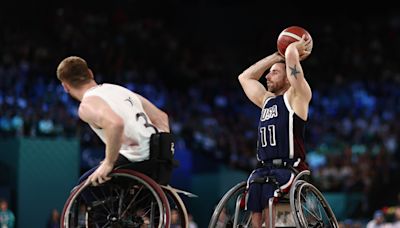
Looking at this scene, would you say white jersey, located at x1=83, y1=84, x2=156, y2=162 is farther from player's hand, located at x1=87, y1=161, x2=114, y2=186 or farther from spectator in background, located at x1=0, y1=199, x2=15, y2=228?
spectator in background, located at x1=0, y1=199, x2=15, y2=228

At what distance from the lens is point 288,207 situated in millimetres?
7484

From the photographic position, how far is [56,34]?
22984 mm

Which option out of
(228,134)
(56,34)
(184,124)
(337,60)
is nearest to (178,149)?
(184,124)

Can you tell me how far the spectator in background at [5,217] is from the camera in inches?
618

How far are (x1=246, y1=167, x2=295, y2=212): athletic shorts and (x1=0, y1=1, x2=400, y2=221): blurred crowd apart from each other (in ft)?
35.4

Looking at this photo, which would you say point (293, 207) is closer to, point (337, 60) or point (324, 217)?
point (324, 217)

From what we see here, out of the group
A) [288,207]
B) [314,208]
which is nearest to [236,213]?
[288,207]

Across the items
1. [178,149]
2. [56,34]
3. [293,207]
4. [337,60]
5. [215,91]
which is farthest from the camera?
[337,60]

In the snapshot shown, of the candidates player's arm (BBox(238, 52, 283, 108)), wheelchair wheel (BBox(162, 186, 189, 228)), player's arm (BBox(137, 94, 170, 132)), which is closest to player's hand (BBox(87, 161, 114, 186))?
wheelchair wheel (BBox(162, 186, 189, 228))

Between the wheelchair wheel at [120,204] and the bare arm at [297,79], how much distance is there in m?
1.61

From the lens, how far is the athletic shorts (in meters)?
7.25

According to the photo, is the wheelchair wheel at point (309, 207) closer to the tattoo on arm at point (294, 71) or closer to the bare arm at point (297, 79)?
the bare arm at point (297, 79)

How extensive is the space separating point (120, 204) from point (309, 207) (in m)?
1.76

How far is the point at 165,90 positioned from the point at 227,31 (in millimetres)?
8073
